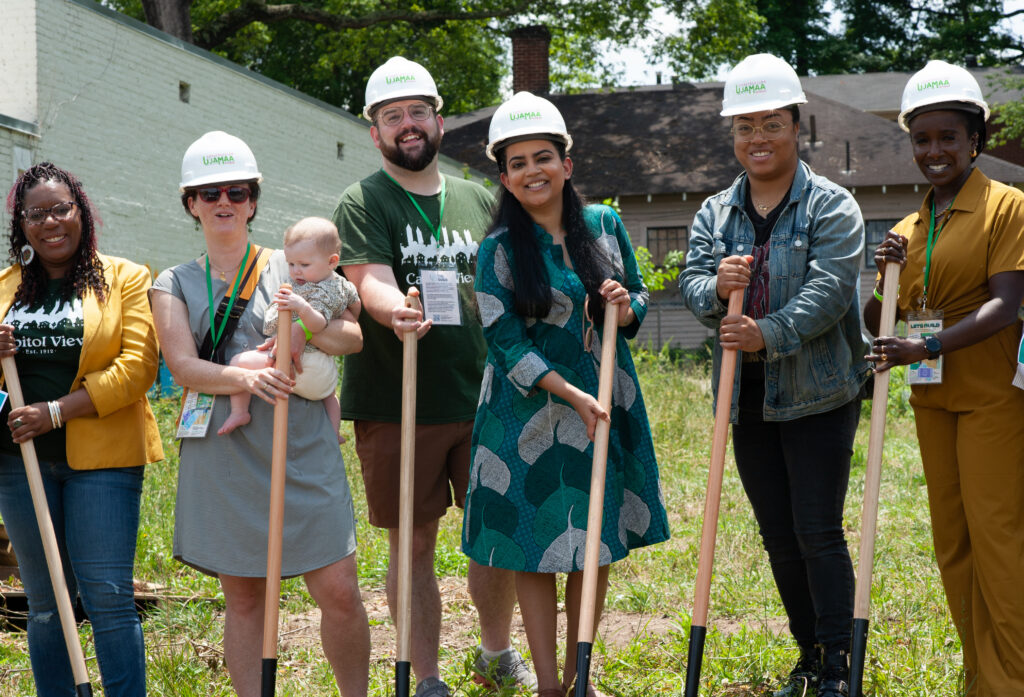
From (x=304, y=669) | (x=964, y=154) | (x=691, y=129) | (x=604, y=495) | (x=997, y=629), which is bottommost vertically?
(x=304, y=669)

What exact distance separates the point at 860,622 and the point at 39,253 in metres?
3.37

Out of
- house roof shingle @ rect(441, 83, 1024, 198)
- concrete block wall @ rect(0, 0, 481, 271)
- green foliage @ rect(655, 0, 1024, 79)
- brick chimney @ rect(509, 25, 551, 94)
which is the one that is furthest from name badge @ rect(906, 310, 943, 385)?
green foliage @ rect(655, 0, 1024, 79)

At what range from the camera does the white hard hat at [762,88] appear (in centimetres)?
414

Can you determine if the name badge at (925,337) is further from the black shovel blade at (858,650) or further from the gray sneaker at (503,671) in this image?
the gray sneaker at (503,671)

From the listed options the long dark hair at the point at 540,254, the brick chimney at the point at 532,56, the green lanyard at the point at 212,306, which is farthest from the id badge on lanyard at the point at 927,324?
the brick chimney at the point at 532,56

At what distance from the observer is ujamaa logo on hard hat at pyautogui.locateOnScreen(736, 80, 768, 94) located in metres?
4.16

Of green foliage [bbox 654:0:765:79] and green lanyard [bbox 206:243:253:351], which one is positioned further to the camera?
green foliage [bbox 654:0:765:79]

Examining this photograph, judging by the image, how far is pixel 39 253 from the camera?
423 centimetres

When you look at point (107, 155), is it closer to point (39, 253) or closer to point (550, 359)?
point (39, 253)

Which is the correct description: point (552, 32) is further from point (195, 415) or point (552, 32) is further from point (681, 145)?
point (195, 415)

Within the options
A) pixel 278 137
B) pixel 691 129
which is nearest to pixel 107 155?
pixel 278 137

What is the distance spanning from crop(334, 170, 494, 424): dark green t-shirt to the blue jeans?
3.35 feet

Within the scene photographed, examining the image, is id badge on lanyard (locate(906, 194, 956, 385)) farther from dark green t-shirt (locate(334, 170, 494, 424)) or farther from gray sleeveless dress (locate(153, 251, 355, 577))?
gray sleeveless dress (locate(153, 251, 355, 577))

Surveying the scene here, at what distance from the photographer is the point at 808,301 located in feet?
13.3
